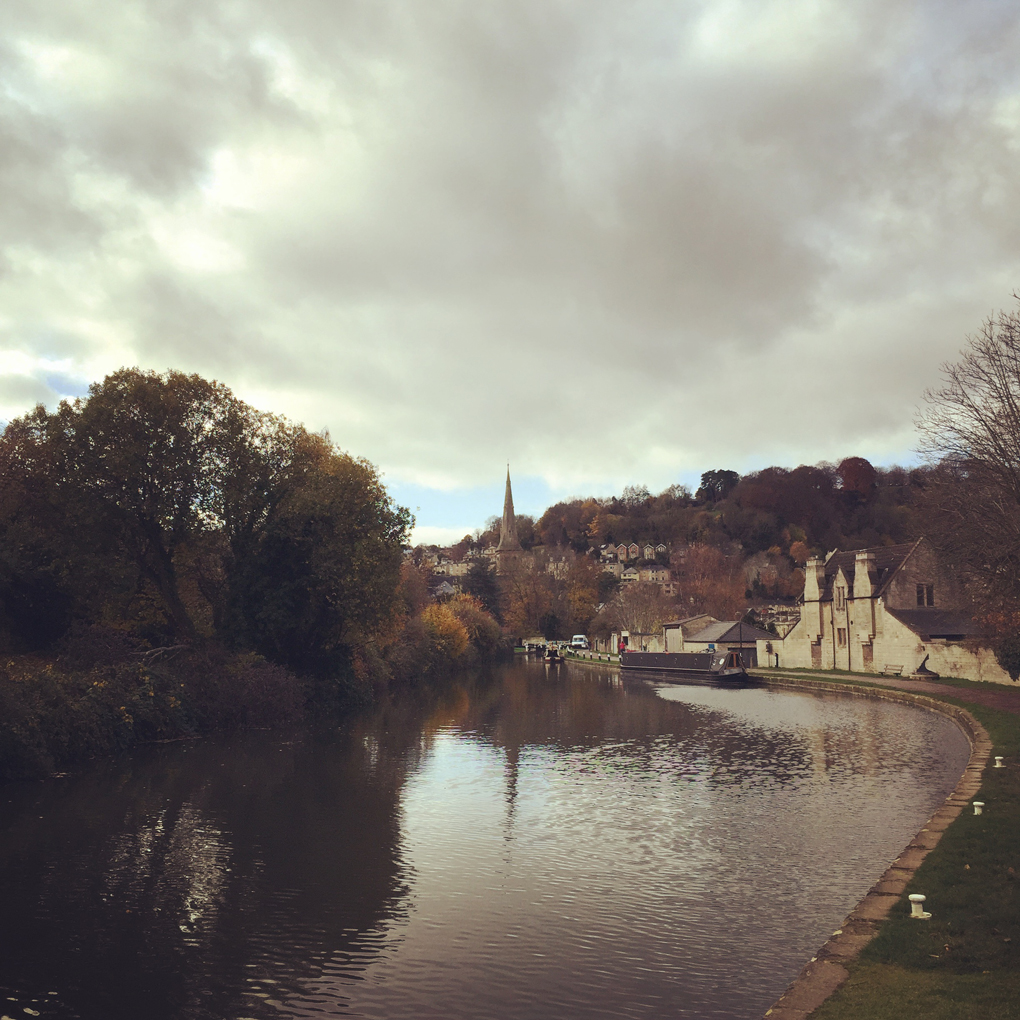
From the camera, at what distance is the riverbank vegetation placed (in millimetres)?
28594

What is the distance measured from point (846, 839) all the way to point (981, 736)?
1167cm

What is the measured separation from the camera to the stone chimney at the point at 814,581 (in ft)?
195

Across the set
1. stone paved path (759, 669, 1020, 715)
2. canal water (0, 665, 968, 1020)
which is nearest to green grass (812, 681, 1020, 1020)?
canal water (0, 665, 968, 1020)

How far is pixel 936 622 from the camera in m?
49.3

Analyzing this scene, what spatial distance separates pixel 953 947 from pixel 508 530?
168939 millimetres

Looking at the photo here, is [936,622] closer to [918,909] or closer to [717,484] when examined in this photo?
[918,909]

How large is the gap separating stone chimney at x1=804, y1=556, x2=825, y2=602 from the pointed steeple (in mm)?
112146

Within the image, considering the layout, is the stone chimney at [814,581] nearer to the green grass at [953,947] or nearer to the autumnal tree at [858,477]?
the green grass at [953,947]

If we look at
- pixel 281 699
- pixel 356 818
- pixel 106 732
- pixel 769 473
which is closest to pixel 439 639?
pixel 281 699

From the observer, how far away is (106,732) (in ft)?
78.6

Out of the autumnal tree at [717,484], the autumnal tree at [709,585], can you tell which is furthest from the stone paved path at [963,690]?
the autumnal tree at [717,484]

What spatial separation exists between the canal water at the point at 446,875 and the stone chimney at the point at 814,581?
35.1 m

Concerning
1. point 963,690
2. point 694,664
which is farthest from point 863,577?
point 963,690

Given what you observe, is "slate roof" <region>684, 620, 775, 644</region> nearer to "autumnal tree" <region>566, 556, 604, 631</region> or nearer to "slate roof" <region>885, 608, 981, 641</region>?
"slate roof" <region>885, 608, 981, 641</region>
